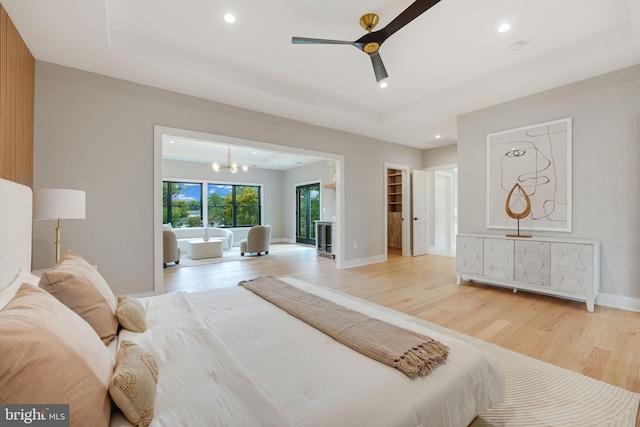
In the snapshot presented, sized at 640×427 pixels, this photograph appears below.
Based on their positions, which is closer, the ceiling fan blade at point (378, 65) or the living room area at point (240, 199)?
the ceiling fan blade at point (378, 65)

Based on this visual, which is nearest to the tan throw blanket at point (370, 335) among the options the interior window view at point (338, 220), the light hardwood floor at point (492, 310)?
the interior window view at point (338, 220)

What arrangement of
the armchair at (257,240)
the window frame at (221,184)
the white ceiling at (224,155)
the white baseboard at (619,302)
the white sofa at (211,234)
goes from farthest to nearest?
the window frame at (221,184)
the white sofa at (211,234)
the white ceiling at (224,155)
the armchair at (257,240)
the white baseboard at (619,302)

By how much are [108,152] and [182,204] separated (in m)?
5.87

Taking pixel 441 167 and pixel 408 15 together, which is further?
pixel 441 167

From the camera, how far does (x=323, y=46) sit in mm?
3094

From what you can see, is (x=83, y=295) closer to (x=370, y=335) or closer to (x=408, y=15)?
(x=370, y=335)

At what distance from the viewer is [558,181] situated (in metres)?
3.67

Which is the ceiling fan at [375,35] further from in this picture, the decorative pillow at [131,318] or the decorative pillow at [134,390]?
the decorative pillow at [134,390]

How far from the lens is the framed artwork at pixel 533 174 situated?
363cm

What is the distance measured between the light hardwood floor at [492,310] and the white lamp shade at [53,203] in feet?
6.65

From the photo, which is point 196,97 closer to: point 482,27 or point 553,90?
point 482,27

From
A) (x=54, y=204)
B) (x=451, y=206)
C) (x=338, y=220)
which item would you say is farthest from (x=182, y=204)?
(x=451, y=206)

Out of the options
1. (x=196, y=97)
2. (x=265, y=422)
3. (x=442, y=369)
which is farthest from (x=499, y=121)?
(x=265, y=422)

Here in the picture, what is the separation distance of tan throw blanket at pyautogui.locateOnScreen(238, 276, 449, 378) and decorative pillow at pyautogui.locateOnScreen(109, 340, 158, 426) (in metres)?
0.82
